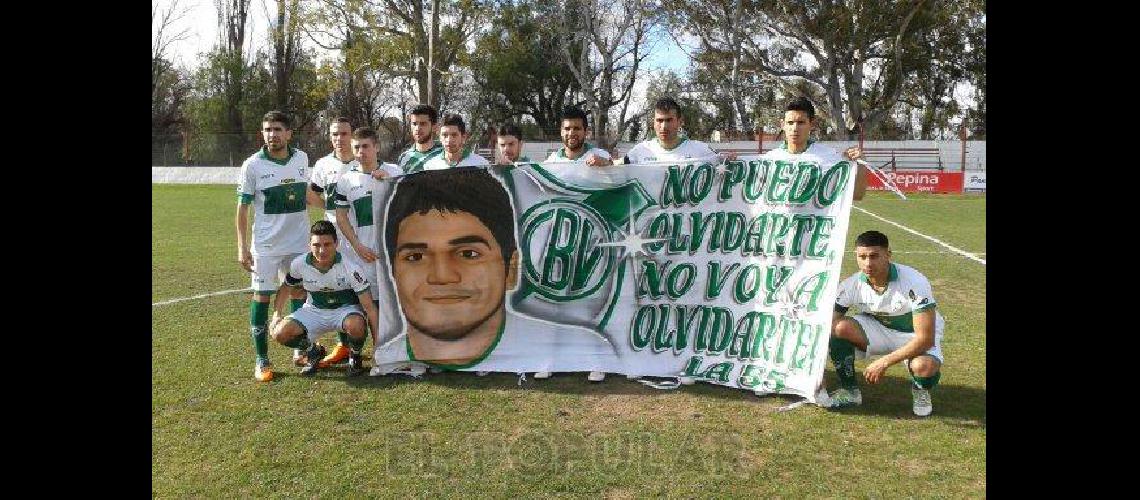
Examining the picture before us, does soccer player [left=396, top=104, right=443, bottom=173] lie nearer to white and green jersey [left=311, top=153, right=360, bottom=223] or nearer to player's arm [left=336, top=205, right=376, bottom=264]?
white and green jersey [left=311, top=153, right=360, bottom=223]

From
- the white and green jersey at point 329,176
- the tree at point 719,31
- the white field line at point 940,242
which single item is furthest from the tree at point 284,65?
the white and green jersey at point 329,176

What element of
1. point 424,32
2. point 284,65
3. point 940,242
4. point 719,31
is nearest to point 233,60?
point 284,65

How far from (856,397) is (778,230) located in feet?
3.80

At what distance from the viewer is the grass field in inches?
148

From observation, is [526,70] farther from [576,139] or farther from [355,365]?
[355,365]

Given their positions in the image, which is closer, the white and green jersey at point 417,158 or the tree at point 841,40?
the white and green jersey at point 417,158

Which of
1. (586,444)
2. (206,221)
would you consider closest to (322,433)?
(586,444)

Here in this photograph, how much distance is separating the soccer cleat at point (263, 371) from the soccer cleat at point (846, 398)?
3.74 m

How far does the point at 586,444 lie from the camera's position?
431 centimetres

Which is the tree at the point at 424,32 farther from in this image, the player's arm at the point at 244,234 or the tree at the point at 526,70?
the player's arm at the point at 244,234

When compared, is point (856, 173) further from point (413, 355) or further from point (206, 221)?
point (206, 221)

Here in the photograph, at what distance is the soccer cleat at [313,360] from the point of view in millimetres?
5777

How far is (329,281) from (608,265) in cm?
204
